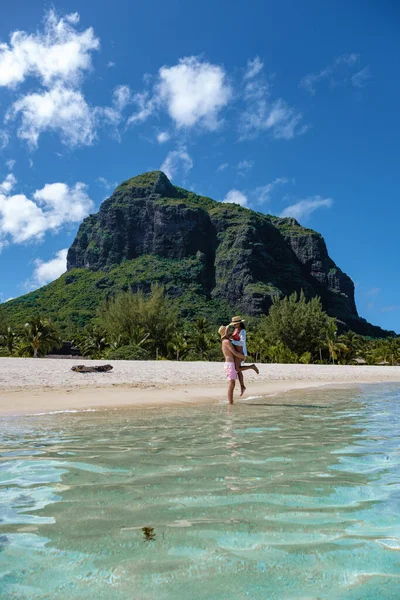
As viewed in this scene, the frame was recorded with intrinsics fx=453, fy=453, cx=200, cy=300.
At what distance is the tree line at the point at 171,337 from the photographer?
43500mm

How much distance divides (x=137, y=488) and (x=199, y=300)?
499ft

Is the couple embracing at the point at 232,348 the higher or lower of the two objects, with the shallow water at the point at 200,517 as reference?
higher

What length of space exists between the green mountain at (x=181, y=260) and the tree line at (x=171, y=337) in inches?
3313

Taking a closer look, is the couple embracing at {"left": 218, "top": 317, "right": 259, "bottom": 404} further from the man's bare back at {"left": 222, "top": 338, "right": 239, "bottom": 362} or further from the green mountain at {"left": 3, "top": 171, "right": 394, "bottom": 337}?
the green mountain at {"left": 3, "top": 171, "right": 394, "bottom": 337}

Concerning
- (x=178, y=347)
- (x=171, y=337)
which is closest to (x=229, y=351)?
(x=178, y=347)

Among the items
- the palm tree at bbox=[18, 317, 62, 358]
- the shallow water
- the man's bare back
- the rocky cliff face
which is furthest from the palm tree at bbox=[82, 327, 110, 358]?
the rocky cliff face

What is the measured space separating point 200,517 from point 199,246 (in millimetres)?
178107

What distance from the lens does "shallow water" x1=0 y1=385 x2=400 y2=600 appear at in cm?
221

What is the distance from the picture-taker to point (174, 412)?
10047 millimetres

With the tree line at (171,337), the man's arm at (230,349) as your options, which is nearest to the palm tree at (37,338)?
the tree line at (171,337)

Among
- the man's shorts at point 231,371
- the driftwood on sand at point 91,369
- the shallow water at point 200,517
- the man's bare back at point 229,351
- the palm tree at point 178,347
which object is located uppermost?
the palm tree at point 178,347

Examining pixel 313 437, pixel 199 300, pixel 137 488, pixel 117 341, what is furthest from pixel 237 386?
pixel 199 300

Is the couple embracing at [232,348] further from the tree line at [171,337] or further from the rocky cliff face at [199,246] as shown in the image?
the rocky cliff face at [199,246]

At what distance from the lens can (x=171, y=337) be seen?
5066 cm
